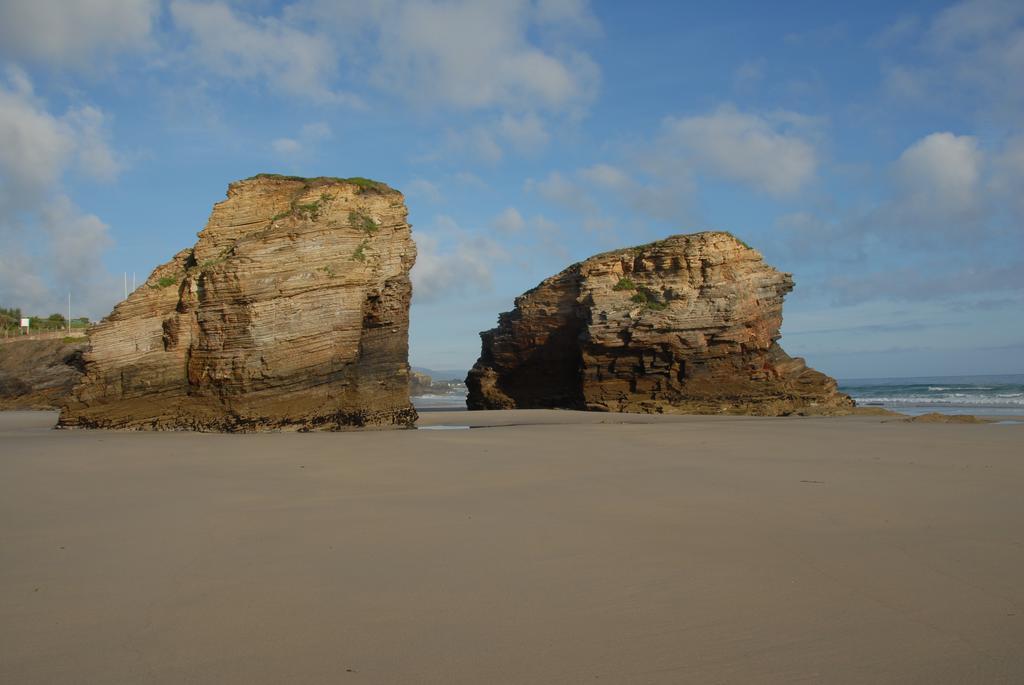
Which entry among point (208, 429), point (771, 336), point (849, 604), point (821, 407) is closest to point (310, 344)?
point (208, 429)

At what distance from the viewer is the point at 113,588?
12.7 ft

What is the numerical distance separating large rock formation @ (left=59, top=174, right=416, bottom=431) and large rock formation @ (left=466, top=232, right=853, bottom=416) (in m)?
11.4

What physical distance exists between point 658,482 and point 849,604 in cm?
385

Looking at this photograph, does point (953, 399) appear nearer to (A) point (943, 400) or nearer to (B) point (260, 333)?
(A) point (943, 400)

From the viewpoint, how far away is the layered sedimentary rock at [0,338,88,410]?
109 ft

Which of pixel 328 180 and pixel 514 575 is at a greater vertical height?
pixel 328 180

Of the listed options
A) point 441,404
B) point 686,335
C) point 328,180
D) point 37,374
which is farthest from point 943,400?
point 37,374

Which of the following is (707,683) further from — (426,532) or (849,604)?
(426,532)

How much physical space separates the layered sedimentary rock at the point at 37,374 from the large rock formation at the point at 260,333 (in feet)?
64.5

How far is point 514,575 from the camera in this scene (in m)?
4.13

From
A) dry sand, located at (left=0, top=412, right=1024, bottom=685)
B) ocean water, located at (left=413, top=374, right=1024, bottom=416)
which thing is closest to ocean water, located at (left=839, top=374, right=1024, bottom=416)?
ocean water, located at (left=413, top=374, right=1024, bottom=416)

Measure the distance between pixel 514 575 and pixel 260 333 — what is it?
12.8 metres

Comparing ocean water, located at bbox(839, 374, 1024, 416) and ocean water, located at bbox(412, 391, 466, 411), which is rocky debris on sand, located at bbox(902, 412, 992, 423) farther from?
ocean water, located at bbox(412, 391, 466, 411)

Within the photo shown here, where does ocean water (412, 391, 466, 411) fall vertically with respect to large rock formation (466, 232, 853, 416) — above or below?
below
